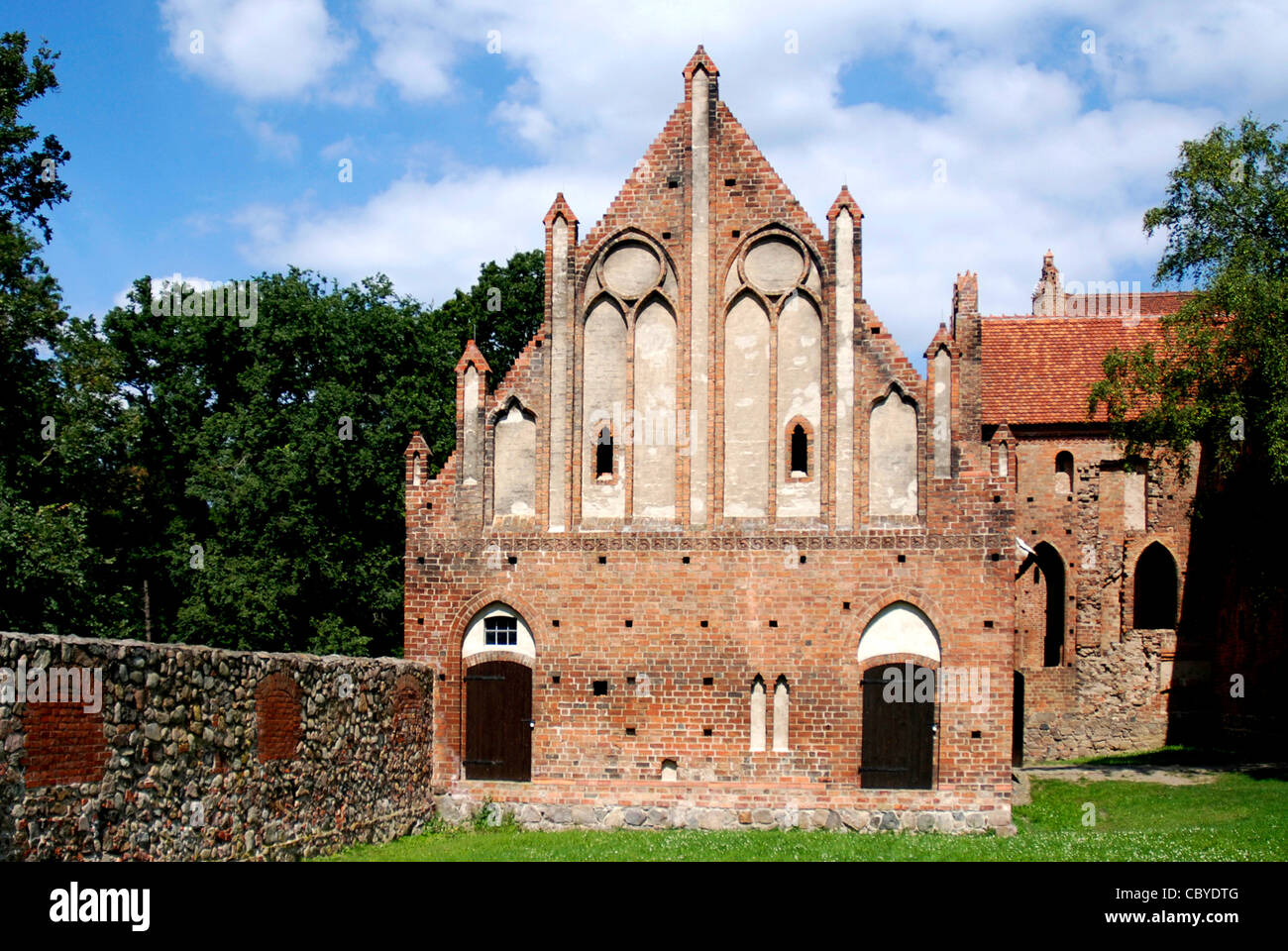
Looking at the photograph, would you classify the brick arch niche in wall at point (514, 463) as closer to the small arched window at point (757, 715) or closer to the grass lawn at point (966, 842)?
the small arched window at point (757, 715)

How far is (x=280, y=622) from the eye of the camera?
30578mm

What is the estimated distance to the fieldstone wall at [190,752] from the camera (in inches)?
371

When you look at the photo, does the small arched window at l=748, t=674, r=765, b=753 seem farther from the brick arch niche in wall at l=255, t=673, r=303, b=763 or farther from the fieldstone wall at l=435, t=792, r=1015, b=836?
the brick arch niche in wall at l=255, t=673, r=303, b=763

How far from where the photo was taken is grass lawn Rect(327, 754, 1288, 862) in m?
14.6

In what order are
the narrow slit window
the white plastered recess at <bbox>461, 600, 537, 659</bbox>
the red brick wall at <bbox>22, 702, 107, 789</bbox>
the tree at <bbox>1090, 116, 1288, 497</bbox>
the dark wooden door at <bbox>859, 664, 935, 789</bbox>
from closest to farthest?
the red brick wall at <bbox>22, 702, 107, 789</bbox> < the dark wooden door at <bbox>859, 664, 935, 789</bbox> < the narrow slit window < the white plastered recess at <bbox>461, 600, 537, 659</bbox> < the tree at <bbox>1090, 116, 1288, 497</bbox>

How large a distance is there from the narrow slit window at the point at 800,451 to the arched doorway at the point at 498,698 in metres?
4.83

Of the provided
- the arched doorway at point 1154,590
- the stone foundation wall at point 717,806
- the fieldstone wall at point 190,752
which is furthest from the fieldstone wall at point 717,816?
the arched doorway at point 1154,590

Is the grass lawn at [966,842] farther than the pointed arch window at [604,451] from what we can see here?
No

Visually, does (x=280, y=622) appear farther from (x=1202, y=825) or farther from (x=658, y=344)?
(x=1202, y=825)

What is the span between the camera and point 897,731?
1806 centimetres

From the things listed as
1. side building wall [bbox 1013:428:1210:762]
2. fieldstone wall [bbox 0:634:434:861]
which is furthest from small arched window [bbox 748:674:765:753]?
side building wall [bbox 1013:428:1210:762]

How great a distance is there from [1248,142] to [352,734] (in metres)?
21.3

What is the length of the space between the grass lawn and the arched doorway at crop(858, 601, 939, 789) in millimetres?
1017

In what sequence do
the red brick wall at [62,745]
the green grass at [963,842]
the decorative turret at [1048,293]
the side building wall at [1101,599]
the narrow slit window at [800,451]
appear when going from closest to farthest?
the red brick wall at [62,745]
the green grass at [963,842]
the narrow slit window at [800,451]
the side building wall at [1101,599]
the decorative turret at [1048,293]
